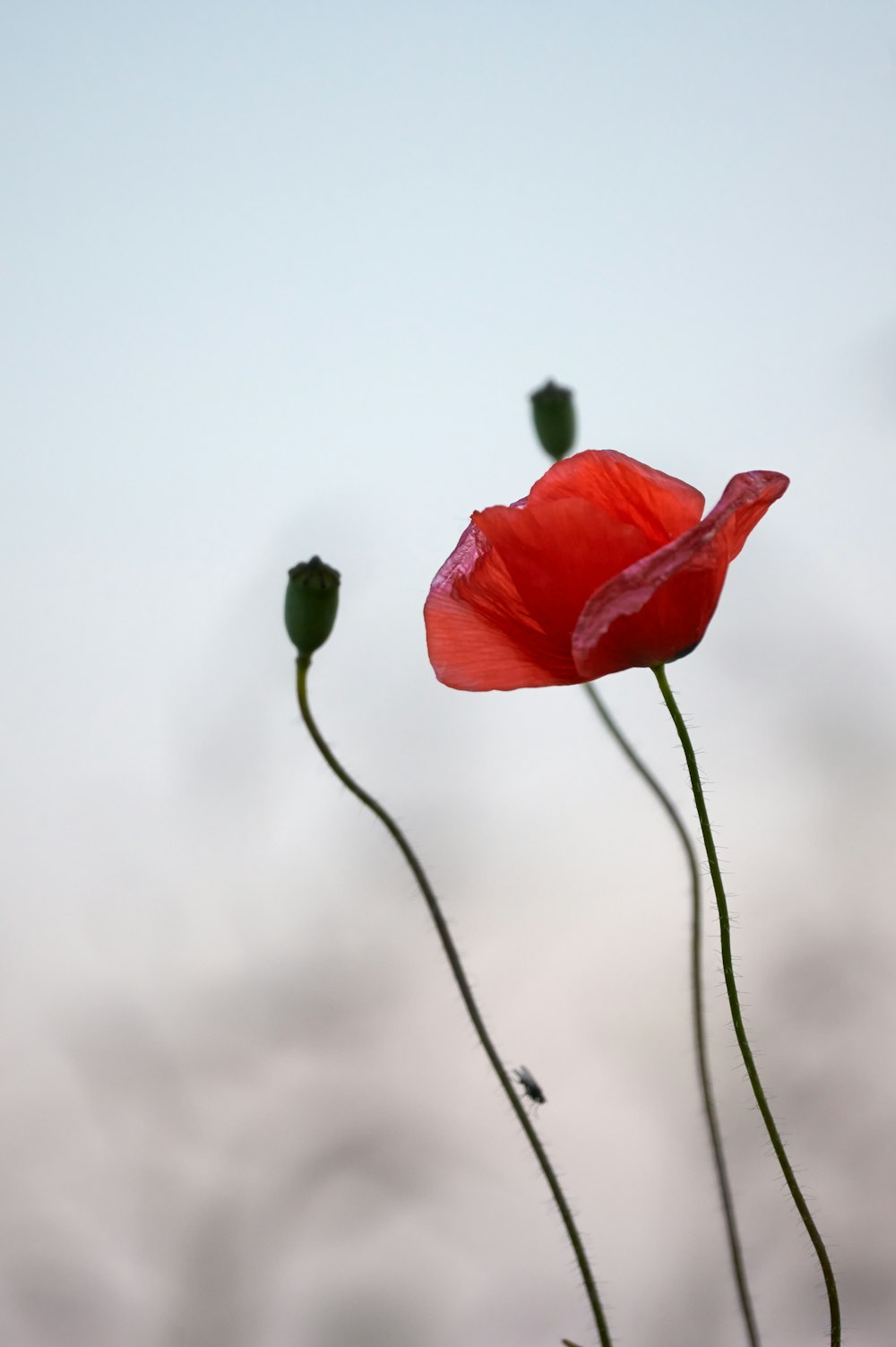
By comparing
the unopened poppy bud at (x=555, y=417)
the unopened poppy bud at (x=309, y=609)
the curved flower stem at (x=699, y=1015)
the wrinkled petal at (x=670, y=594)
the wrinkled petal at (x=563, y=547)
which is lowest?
the curved flower stem at (x=699, y=1015)

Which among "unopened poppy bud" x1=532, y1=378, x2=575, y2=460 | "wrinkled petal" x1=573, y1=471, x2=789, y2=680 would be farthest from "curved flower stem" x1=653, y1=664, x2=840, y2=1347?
"unopened poppy bud" x1=532, y1=378, x2=575, y2=460

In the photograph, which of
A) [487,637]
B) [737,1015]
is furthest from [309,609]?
[737,1015]

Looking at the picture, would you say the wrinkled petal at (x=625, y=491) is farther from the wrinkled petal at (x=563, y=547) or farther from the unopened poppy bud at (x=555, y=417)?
the unopened poppy bud at (x=555, y=417)

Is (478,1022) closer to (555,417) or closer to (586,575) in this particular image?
(586,575)

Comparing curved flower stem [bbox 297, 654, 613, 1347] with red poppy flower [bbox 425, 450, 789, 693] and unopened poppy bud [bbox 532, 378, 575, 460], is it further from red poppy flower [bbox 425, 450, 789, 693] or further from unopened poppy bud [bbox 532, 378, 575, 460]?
unopened poppy bud [bbox 532, 378, 575, 460]

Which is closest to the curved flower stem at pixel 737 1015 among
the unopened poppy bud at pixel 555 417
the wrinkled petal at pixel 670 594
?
the wrinkled petal at pixel 670 594

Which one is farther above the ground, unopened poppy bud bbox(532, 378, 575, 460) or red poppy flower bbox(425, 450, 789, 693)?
unopened poppy bud bbox(532, 378, 575, 460)
